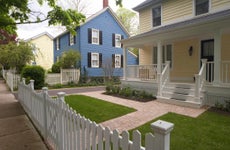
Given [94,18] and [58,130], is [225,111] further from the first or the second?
[94,18]

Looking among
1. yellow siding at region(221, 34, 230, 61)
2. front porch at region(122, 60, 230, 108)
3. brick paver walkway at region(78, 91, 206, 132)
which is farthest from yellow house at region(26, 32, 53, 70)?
yellow siding at region(221, 34, 230, 61)

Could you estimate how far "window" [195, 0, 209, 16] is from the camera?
9.53m

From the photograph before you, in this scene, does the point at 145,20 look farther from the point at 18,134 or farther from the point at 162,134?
the point at 162,134

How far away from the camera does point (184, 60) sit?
10328 millimetres

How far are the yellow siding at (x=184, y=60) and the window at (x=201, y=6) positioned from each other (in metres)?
1.80

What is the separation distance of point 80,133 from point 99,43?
56.8 ft

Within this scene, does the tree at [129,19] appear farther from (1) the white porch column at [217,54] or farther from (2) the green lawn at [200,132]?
(2) the green lawn at [200,132]

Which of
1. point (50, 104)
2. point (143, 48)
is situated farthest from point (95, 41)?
point (50, 104)

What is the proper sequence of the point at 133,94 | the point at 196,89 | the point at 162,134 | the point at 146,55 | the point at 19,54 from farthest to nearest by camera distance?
the point at 19,54 < the point at 146,55 < the point at 133,94 < the point at 196,89 < the point at 162,134

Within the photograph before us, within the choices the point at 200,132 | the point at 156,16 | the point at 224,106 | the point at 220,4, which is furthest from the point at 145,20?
the point at 200,132

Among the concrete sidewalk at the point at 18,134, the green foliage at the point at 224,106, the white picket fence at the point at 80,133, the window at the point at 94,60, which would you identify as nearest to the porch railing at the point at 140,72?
the green foliage at the point at 224,106

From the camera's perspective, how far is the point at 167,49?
37.3ft

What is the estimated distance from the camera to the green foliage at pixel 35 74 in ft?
41.3

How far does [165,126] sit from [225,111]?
628 cm
